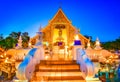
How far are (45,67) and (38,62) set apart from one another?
0.89 m

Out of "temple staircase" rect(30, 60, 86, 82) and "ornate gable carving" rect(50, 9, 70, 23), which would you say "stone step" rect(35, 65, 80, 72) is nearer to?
"temple staircase" rect(30, 60, 86, 82)

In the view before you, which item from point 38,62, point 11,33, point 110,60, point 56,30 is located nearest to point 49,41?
point 56,30

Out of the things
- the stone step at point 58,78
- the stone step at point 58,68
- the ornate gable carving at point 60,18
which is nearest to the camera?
the stone step at point 58,78

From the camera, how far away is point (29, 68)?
10570mm

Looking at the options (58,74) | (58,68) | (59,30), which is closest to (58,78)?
(58,74)

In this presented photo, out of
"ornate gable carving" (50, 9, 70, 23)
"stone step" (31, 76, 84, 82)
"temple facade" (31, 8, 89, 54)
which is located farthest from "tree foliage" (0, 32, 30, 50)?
"stone step" (31, 76, 84, 82)

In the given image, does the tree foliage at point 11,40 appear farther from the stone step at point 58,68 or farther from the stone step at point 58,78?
the stone step at point 58,78

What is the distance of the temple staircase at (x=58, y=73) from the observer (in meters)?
→ 11.0

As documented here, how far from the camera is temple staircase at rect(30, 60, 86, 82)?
1104 cm

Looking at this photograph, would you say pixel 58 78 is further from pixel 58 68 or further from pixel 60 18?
pixel 60 18

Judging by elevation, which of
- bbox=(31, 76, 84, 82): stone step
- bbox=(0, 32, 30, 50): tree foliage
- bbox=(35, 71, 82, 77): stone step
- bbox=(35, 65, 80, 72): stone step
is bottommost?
bbox=(31, 76, 84, 82): stone step

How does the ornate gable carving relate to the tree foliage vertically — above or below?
above

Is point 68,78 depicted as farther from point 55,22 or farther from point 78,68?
point 55,22

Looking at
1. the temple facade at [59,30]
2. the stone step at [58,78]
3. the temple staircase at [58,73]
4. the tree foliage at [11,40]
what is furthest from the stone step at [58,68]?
the tree foliage at [11,40]
